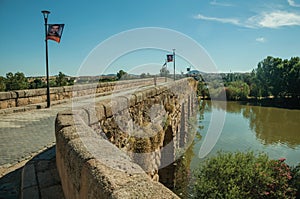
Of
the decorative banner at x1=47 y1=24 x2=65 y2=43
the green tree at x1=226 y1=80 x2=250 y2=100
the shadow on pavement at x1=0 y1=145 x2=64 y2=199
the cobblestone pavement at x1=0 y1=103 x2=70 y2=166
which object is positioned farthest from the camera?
the green tree at x1=226 y1=80 x2=250 y2=100

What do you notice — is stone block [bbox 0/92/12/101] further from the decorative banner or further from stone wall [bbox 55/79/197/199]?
stone wall [bbox 55/79/197/199]

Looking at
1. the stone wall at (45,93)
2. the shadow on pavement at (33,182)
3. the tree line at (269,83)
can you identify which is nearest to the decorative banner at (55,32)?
the stone wall at (45,93)

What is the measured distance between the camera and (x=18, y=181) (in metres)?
2.41

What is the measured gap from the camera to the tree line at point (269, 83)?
39253 millimetres

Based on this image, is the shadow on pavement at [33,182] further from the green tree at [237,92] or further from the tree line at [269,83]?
the green tree at [237,92]

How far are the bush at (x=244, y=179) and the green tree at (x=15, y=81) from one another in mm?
8939

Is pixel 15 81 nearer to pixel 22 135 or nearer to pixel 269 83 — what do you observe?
pixel 22 135

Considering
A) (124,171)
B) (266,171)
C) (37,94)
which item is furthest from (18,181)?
(266,171)

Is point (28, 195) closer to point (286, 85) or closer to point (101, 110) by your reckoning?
point (101, 110)

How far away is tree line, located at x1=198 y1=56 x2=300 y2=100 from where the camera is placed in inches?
1545

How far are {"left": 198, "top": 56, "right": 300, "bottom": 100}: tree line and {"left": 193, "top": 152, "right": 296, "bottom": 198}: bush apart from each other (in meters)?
28.5

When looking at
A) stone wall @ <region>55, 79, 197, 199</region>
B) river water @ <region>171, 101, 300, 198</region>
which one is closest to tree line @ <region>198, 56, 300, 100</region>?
river water @ <region>171, 101, 300, 198</region>

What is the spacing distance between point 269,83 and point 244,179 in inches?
1549

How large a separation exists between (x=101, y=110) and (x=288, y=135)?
2059 centimetres
